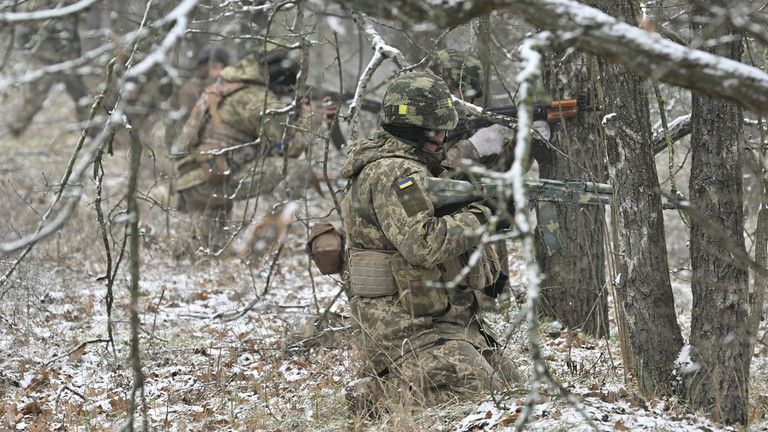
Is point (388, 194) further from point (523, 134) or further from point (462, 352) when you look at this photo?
point (523, 134)

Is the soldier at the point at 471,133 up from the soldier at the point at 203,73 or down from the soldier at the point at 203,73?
down

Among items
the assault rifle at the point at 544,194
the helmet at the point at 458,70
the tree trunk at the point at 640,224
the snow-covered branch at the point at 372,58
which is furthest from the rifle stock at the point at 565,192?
the helmet at the point at 458,70

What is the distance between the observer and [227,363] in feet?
18.6

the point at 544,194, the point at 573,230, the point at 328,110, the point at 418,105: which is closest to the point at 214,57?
the point at 328,110

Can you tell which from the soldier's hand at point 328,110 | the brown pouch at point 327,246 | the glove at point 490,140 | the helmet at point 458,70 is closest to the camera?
the brown pouch at point 327,246

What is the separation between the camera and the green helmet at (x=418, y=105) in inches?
184

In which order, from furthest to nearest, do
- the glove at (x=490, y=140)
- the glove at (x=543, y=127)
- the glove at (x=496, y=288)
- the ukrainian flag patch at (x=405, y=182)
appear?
the glove at (x=490, y=140) < the glove at (x=543, y=127) < the glove at (x=496, y=288) < the ukrainian flag patch at (x=405, y=182)

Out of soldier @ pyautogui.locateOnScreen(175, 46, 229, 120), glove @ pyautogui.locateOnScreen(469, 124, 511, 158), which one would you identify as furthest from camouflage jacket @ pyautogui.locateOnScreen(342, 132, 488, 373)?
soldier @ pyautogui.locateOnScreen(175, 46, 229, 120)

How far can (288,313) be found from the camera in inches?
280

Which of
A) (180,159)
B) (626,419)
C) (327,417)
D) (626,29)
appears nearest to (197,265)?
(180,159)

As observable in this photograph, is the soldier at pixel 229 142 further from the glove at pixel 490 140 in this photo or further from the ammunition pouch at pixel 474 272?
the ammunition pouch at pixel 474 272

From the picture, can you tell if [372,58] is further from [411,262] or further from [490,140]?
[411,262]

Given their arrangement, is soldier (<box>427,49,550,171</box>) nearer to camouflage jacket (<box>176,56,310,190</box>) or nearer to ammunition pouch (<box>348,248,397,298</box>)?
ammunition pouch (<box>348,248,397,298</box>)

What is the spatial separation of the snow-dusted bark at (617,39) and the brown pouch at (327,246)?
2.79 metres
